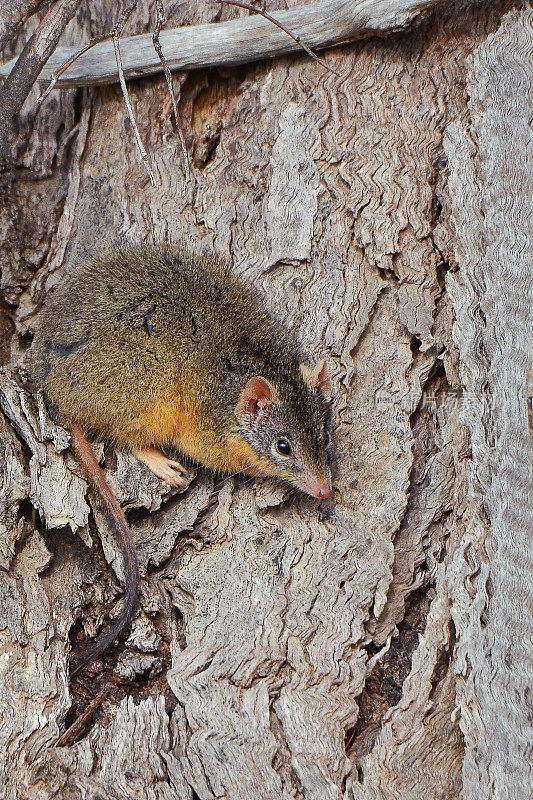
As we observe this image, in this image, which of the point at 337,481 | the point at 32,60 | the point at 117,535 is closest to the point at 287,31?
the point at 32,60

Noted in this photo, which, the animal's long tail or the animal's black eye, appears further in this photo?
the animal's black eye

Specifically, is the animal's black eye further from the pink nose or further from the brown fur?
the pink nose

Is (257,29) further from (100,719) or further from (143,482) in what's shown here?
(100,719)

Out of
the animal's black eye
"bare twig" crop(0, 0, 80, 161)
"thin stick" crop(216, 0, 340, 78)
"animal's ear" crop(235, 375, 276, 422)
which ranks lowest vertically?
the animal's black eye

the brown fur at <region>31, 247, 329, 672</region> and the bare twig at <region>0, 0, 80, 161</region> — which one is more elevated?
the bare twig at <region>0, 0, 80, 161</region>

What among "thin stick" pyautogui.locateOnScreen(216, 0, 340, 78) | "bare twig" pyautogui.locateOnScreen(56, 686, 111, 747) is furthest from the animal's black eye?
"thin stick" pyautogui.locateOnScreen(216, 0, 340, 78)

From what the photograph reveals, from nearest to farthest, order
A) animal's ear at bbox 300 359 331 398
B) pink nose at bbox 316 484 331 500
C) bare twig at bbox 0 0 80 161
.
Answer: pink nose at bbox 316 484 331 500 → animal's ear at bbox 300 359 331 398 → bare twig at bbox 0 0 80 161

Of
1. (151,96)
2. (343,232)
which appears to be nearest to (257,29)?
(151,96)

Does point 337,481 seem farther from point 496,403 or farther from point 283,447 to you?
point 496,403

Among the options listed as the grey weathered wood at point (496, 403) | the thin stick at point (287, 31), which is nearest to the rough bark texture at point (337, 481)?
the grey weathered wood at point (496, 403)
